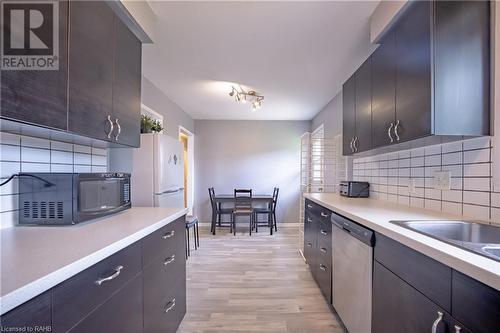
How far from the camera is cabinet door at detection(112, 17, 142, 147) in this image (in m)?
1.39

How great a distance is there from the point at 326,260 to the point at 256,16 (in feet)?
6.86

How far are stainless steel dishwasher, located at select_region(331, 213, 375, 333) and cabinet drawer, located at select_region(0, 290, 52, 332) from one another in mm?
1379

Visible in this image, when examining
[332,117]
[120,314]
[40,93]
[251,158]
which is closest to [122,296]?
[120,314]

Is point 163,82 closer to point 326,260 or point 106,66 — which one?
point 106,66

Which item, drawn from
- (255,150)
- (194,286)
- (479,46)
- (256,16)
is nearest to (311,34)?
(256,16)

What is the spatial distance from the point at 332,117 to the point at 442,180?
2.42 meters

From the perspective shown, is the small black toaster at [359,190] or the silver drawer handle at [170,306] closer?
the silver drawer handle at [170,306]

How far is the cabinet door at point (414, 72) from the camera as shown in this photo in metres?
A: 1.19

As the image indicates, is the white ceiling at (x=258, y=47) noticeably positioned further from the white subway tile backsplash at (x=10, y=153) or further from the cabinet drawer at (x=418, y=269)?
the cabinet drawer at (x=418, y=269)

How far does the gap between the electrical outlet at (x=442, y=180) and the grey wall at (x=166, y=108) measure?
9.77ft

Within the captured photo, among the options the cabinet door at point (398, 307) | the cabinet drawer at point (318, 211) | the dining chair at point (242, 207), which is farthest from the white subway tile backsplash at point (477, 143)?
the dining chair at point (242, 207)

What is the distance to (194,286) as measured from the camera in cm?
238

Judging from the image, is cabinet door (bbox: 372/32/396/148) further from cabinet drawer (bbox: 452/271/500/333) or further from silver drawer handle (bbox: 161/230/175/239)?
silver drawer handle (bbox: 161/230/175/239)

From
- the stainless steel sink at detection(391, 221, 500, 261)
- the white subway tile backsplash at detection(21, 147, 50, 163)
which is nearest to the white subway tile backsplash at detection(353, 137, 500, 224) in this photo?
the stainless steel sink at detection(391, 221, 500, 261)
